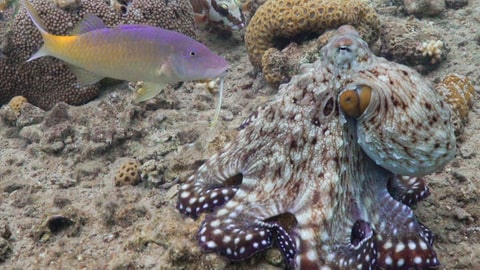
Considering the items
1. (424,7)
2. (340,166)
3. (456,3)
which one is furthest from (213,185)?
(456,3)

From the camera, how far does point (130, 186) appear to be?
12.0ft

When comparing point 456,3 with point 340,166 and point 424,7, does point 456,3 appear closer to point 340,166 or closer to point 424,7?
point 424,7

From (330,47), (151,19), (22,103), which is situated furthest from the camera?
(151,19)

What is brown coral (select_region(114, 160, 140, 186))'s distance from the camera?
3656mm

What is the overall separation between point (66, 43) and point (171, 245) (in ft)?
6.22

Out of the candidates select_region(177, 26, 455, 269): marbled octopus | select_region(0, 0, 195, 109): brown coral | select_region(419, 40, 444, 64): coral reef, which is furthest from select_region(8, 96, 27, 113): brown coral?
select_region(419, 40, 444, 64): coral reef

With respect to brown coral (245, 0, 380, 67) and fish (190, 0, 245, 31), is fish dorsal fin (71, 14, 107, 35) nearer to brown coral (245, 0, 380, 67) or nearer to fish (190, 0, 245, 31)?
brown coral (245, 0, 380, 67)

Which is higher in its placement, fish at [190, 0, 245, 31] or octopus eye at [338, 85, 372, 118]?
octopus eye at [338, 85, 372, 118]

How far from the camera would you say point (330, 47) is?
2334mm

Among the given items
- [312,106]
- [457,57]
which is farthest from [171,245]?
[457,57]

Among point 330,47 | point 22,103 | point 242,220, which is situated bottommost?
point 22,103

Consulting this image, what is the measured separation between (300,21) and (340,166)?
3.29 meters

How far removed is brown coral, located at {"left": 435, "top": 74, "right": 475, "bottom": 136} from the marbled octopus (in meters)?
1.89

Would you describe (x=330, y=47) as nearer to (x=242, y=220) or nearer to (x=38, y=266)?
(x=242, y=220)
